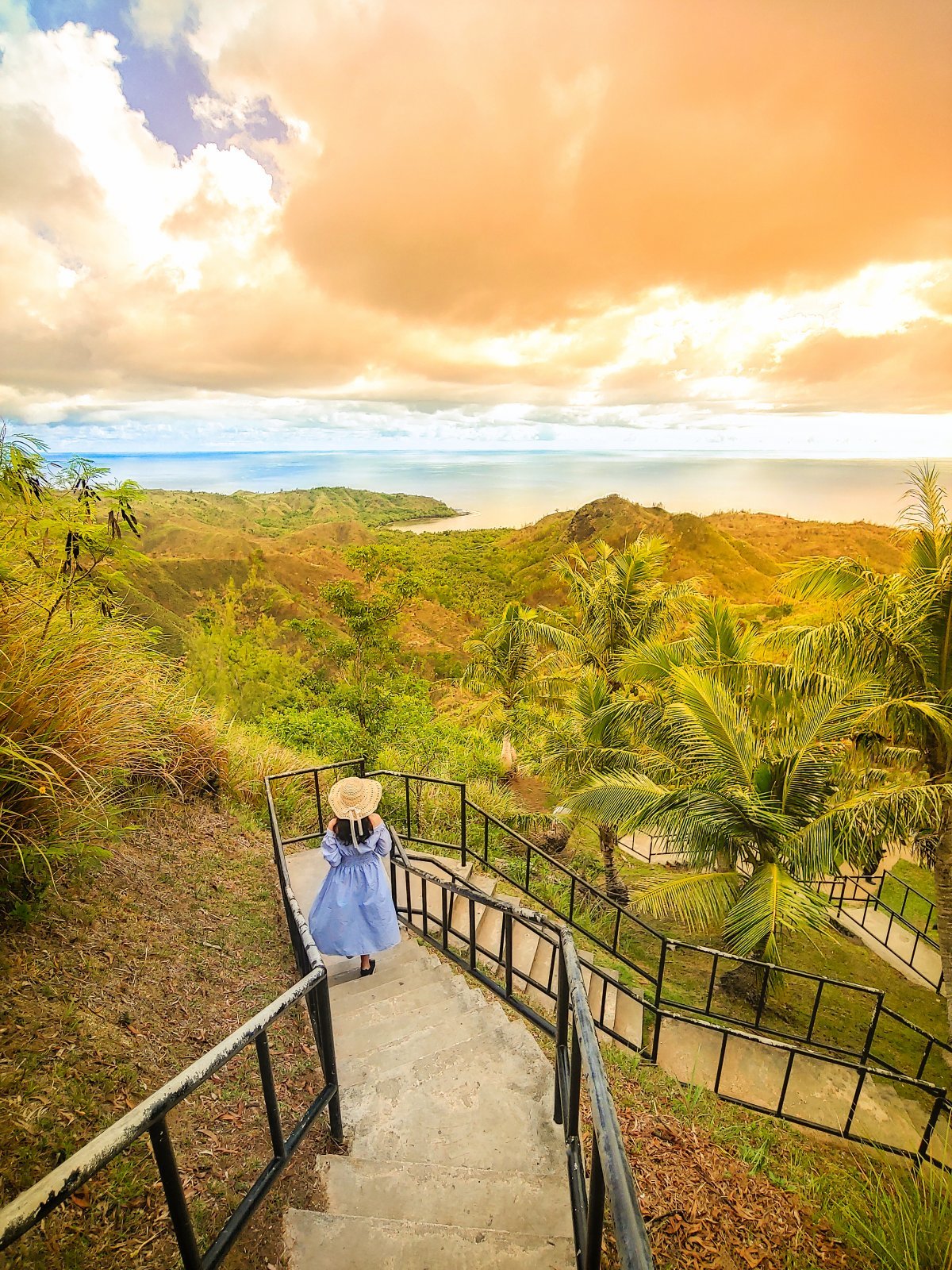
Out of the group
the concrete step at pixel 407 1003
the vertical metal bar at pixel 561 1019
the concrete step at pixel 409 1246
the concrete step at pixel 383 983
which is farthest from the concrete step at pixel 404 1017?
the concrete step at pixel 409 1246

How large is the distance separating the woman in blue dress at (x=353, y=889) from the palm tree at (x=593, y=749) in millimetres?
6358

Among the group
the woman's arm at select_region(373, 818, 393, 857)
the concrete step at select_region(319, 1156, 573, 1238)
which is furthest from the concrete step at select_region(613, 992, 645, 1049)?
the concrete step at select_region(319, 1156, 573, 1238)

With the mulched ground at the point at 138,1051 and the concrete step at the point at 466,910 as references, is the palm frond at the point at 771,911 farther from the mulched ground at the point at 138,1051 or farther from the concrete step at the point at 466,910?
the mulched ground at the point at 138,1051

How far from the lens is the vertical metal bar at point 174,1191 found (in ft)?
5.38

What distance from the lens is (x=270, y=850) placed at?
6.33 m

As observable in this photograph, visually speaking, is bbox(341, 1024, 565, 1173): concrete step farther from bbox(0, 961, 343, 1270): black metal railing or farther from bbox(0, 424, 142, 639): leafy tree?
bbox(0, 424, 142, 639): leafy tree

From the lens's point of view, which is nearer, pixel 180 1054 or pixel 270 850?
pixel 180 1054

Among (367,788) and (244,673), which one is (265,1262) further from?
(244,673)

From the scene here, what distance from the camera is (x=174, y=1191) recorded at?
1708 mm

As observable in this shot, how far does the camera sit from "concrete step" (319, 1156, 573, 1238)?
2.55m

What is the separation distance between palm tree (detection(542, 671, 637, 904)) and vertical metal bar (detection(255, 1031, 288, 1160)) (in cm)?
836

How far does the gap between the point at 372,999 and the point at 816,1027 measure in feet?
27.0

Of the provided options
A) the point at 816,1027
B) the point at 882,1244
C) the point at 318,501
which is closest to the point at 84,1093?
the point at 882,1244

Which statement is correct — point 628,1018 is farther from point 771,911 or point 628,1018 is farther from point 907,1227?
point 907,1227
